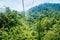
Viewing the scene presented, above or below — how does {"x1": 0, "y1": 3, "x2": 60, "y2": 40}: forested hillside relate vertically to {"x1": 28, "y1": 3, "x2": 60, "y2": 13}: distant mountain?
below

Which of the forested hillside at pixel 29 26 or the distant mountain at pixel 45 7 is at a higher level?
the distant mountain at pixel 45 7

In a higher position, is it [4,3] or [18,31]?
[4,3]

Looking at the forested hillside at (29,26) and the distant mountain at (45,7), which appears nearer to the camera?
the forested hillside at (29,26)

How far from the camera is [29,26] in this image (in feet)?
10.8

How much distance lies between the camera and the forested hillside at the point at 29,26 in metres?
3.00

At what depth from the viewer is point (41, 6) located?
356 centimetres

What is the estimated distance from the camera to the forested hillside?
118 inches

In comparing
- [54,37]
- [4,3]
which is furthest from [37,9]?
[54,37]

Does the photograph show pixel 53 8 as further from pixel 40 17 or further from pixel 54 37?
pixel 54 37

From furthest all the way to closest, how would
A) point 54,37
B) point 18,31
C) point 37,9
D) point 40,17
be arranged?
1. point 37,9
2. point 40,17
3. point 18,31
4. point 54,37

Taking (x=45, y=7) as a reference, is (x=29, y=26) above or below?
below

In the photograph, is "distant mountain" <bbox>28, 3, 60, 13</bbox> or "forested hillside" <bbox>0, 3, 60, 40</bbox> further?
"distant mountain" <bbox>28, 3, 60, 13</bbox>

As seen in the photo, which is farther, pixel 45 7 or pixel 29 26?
pixel 45 7

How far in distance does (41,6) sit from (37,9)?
9 cm
